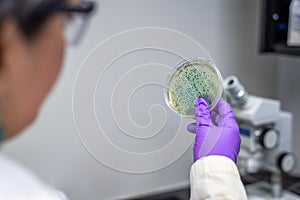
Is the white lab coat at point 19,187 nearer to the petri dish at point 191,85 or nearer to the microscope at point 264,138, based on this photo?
the petri dish at point 191,85

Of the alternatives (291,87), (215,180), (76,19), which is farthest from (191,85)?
(291,87)

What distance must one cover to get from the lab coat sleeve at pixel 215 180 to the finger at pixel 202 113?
81mm

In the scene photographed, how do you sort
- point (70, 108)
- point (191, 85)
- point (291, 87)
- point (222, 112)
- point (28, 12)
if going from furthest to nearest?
point (291, 87), point (70, 108), point (222, 112), point (191, 85), point (28, 12)

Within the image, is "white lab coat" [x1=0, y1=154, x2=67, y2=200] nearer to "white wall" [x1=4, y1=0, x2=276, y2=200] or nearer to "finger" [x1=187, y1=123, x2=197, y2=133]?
"finger" [x1=187, y1=123, x2=197, y2=133]

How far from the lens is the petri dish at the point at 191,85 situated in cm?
85

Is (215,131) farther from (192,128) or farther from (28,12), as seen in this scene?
Result: (28,12)

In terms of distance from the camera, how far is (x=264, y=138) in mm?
1509

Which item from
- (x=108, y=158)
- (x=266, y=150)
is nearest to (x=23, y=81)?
(x=108, y=158)

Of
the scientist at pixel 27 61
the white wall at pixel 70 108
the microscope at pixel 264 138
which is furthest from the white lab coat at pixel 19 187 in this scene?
the microscope at pixel 264 138

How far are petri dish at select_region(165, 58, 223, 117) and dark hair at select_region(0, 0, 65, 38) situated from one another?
1.37 ft

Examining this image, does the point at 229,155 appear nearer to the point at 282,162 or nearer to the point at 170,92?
the point at 170,92

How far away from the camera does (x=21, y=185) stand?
0.51 meters

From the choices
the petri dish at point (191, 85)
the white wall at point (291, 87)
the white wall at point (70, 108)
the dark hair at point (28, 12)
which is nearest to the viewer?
the dark hair at point (28, 12)

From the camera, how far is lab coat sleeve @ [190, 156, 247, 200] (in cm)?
88
